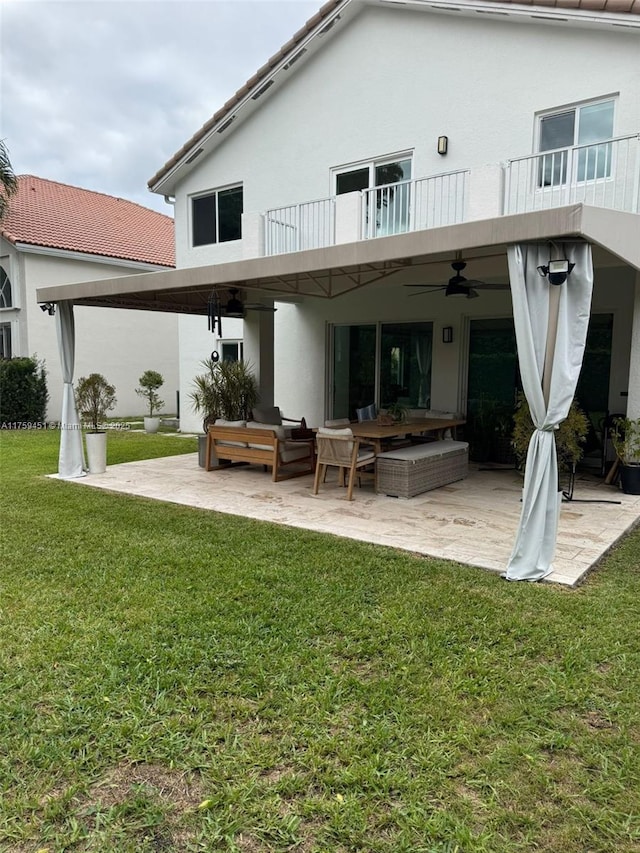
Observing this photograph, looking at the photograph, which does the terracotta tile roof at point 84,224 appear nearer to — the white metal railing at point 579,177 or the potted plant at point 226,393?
the potted plant at point 226,393

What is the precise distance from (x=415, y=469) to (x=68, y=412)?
492 centimetres

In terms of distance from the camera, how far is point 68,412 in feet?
27.3

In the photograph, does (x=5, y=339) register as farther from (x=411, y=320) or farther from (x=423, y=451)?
(x=423, y=451)

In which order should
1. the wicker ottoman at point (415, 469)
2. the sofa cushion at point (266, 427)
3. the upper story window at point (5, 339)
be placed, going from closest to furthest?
the wicker ottoman at point (415, 469), the sofa cushion at point (266, 427), the upper story window at point (5, 339)

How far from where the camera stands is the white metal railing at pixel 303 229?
34.2 feet

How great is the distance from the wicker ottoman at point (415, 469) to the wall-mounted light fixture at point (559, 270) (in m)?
3.29

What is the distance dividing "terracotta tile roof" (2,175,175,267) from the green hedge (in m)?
3.24

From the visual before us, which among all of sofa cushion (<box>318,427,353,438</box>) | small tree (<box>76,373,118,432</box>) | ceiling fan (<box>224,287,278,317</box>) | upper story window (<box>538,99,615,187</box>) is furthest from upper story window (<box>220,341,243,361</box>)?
upper story window (<box>538,99,615,187</box>)

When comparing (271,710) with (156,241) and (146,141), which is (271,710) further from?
(146,141)

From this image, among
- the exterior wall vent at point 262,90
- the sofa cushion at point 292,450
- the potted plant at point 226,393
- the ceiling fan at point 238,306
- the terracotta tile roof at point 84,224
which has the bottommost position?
the sofa cushion at point 292,450

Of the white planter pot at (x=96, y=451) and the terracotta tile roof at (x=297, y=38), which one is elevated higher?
the terracotta tile roof at (x=297, y=38)

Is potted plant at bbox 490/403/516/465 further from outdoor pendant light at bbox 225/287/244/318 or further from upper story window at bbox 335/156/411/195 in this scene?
outdoor pendant light at bbox 225/287/244/318

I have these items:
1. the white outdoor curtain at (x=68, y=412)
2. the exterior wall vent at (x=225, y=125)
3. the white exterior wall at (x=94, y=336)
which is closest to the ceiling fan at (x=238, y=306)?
the white outdoor curtain at (x=68, y=412)

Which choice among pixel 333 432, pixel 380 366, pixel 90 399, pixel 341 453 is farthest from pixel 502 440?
pixel 90 399
